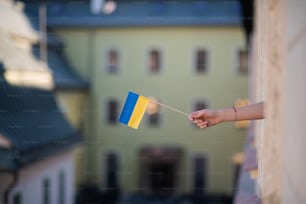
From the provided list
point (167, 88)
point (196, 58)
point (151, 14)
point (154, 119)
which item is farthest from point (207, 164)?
point (151, 14)

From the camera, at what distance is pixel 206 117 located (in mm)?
525

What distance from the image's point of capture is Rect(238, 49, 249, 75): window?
5.30m

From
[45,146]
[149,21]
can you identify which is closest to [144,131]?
[149,21]

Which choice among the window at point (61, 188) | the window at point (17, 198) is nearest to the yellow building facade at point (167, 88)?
the window at point (61, 188)

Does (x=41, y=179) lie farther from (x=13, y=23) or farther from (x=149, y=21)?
(x=149, y=21)

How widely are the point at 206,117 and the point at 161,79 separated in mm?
4935

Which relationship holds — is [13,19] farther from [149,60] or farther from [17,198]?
[149,60]

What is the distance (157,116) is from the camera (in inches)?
214

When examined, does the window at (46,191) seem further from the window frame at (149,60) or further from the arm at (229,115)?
the window frame at (149,60)

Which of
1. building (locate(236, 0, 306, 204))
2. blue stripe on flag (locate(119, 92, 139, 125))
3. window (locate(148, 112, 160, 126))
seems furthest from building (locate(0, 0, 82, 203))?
window (locate(148, 112, 160, 126))

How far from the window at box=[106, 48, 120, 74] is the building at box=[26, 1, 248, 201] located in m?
0.01

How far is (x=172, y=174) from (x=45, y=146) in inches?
166

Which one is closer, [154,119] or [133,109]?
[133,109]

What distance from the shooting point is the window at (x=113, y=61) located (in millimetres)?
5496
